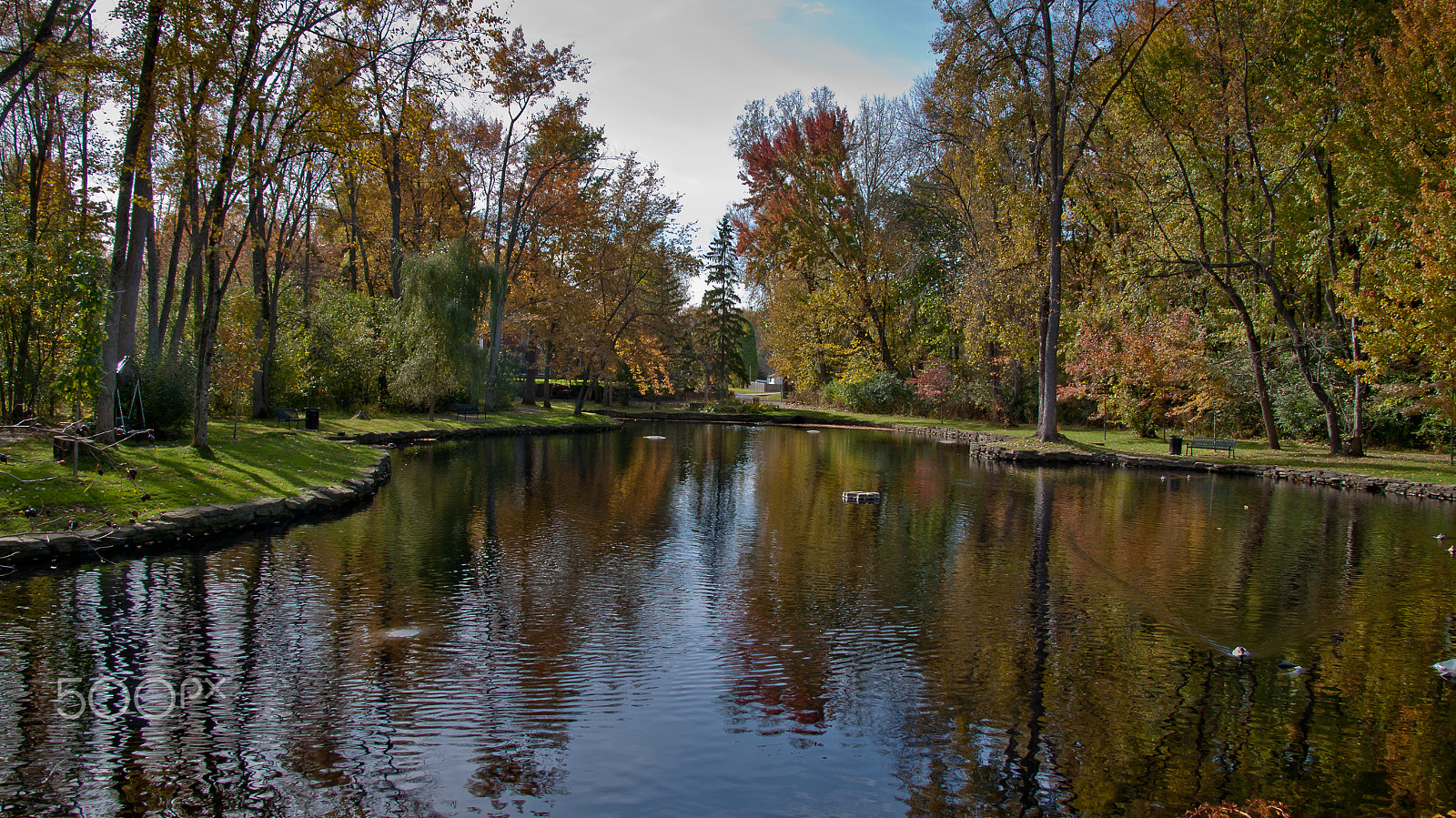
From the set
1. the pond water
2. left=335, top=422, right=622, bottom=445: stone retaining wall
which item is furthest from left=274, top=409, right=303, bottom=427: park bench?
the pond water

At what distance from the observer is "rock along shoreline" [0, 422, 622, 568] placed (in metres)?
8.26

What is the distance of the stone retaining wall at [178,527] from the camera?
27.1ft

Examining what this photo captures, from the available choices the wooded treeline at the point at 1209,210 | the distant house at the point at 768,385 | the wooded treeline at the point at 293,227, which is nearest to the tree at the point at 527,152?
the wooded treeline at the point at 293,227

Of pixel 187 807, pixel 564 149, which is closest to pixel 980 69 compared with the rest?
pixel 564 149

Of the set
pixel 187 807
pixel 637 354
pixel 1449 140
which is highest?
pixel 1449 140

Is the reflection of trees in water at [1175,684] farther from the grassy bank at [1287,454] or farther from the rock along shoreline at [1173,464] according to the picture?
the grassy bank at [1287,454]

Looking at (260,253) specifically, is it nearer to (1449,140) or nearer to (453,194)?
(453,194)

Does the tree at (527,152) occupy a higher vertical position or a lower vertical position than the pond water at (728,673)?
higher

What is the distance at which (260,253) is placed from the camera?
73.3 ft

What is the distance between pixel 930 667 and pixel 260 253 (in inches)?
894

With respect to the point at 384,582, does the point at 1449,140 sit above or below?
above

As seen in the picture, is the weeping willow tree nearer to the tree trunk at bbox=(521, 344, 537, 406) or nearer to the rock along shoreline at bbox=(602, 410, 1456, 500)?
the tree trunk at bbox=(521, 344, 537, 406)

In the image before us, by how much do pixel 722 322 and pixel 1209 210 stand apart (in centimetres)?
2824

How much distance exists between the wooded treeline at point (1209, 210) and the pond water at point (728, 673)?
1006cm
